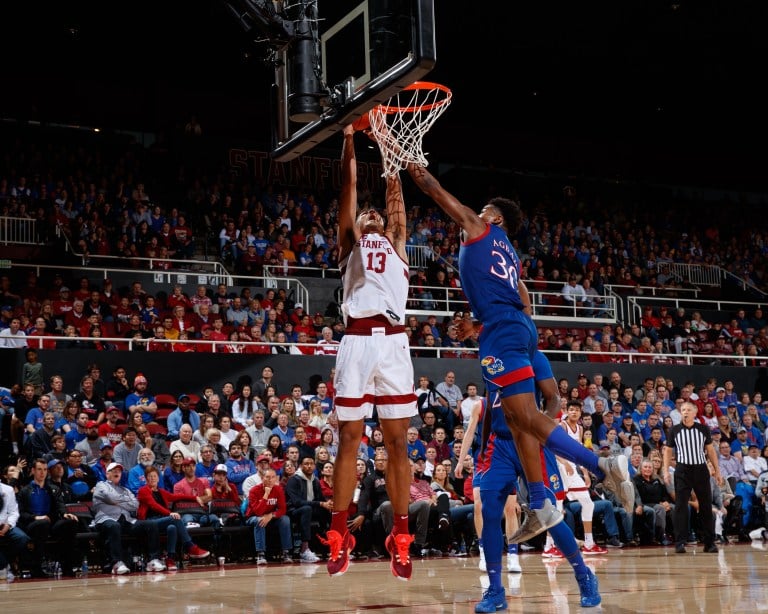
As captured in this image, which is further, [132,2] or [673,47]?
[673,47]

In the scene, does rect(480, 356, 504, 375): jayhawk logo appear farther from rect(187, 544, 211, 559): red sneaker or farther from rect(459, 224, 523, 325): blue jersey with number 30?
rect(187, 544, 211, 559): red sneaker

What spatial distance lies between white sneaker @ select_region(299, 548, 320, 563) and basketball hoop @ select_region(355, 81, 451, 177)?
6.21 m

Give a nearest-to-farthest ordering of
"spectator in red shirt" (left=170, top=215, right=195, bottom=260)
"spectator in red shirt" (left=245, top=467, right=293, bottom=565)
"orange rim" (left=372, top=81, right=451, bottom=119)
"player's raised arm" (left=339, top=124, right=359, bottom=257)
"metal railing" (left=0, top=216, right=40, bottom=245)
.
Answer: "player's raised arm" (left=339, top=124, right=359, bottom=257) → "orange rim" (left=372, top=81, right=451, bottom=119) → "spectator in red shirt" (left=245, top=467, right=293, bottom=565) → "metal railing" (left=0, top=216, right=40, bottom=245) → "spectator in red shirt" (left=170, top=215, right=195, bottom=260)

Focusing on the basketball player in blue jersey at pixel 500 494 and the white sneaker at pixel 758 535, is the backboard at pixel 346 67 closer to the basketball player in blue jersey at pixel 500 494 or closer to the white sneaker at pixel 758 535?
the basketball player in blue jersey at pixel 500 494

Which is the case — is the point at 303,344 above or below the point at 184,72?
below

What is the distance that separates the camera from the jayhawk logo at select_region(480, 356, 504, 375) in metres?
6.24

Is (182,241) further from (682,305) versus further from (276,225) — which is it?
(682,305)

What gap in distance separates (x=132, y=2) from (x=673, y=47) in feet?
43.4

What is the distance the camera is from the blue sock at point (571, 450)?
19.9 ft

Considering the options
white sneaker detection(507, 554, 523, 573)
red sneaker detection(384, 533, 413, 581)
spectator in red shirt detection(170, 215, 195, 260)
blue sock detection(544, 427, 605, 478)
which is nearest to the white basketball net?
blue sock detection(544, 427, 605, 478)

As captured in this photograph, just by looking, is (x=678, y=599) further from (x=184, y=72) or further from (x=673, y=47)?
(x=184, y=72)

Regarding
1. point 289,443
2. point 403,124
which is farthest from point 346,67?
point 289,443

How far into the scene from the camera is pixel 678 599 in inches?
243

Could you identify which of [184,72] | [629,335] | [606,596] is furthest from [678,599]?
[184,72]
